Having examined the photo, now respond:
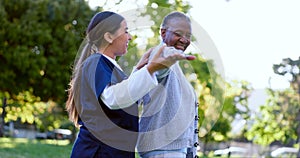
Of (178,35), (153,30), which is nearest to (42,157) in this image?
(153,30)

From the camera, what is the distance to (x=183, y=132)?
2.18m

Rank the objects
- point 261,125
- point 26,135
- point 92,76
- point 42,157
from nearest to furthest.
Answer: point 92,76, point 42,157, point 261,125, point 26,135

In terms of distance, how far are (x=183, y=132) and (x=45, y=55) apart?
45.7 feet

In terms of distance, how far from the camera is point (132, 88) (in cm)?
171

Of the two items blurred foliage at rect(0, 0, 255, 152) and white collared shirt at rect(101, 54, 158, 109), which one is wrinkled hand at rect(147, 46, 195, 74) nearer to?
white collared shirt at rect(101, 54, 158, 109)

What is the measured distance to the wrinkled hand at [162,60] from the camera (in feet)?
5.09

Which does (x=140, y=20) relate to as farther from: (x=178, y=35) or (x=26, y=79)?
(x=26, y=79)

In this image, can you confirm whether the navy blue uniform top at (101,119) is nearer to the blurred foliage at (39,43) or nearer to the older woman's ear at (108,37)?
the older woman's ear at (108,37)

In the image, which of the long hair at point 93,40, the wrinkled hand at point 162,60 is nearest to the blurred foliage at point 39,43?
the long hair at point 93,40

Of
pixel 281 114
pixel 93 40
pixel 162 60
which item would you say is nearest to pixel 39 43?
pixel 93 40

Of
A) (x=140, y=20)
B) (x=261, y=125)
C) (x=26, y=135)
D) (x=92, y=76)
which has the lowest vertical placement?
(x=26, y=135)

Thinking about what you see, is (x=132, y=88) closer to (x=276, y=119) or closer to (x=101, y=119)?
(x=101, y=119)

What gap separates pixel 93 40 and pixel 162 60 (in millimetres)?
587

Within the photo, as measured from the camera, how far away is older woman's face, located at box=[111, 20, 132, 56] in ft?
6.79
